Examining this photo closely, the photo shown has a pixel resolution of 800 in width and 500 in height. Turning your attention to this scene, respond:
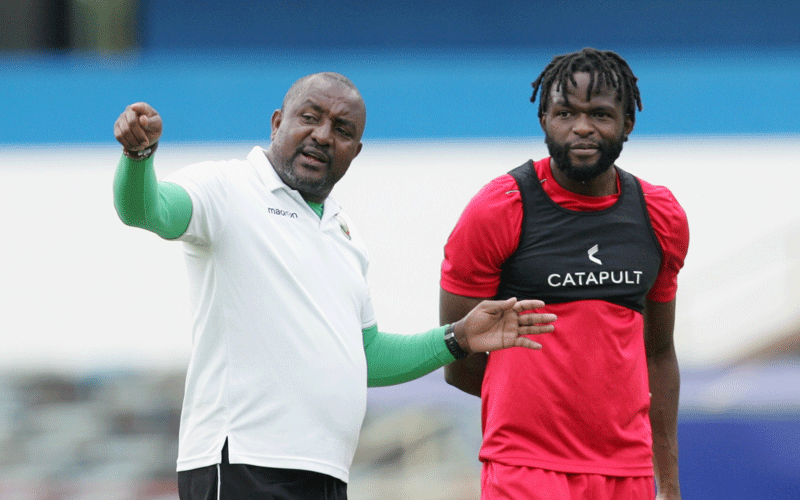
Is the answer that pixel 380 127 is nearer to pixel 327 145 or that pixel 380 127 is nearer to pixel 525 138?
pixel 525 138

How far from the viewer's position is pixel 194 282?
2420mm

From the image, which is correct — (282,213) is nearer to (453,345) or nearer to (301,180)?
(301,180)

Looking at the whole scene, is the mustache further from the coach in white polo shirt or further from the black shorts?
the black shorts

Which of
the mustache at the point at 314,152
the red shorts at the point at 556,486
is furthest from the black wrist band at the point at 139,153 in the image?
the red shorts at the point at 556,486

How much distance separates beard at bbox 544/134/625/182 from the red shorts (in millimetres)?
754

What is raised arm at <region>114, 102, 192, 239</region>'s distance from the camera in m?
2.02

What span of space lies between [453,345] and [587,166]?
1.89ft

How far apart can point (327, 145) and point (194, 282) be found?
1.56ft

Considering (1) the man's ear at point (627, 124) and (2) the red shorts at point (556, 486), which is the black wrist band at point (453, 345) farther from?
(1) the man's ear at point (627, 124)

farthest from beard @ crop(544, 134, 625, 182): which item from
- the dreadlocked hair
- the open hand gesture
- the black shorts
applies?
the black shorts

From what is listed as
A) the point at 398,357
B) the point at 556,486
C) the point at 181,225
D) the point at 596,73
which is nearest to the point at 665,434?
the point at 556,486

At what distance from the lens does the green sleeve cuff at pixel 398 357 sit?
8.70 feet

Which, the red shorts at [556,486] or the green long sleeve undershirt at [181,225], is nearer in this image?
the green long sleeve undershirt at [181,225]

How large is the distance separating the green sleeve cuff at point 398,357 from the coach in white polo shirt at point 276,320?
0.12 m
